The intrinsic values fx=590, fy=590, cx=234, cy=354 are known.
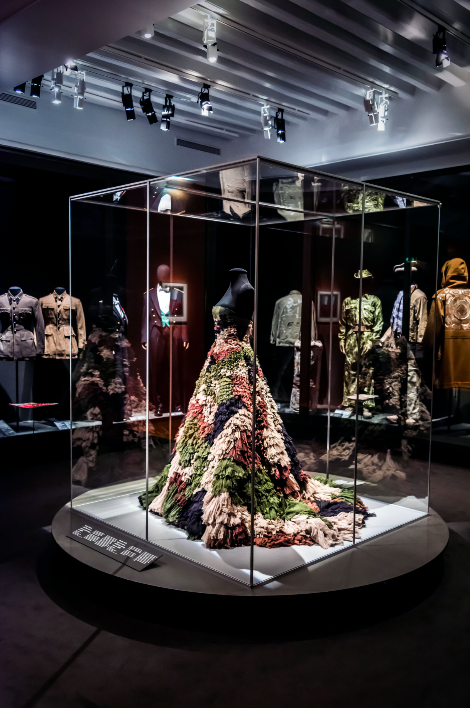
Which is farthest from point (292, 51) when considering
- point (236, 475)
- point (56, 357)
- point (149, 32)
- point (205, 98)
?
point (56, 357)

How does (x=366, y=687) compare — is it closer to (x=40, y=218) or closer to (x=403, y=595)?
(x=403, y=595)

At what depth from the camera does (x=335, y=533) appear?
3.33 metres

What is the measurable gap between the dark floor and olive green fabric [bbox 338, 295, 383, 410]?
1.12 metres

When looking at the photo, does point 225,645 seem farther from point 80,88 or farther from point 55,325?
point 80,88

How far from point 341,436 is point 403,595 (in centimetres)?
123

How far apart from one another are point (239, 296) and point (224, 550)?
143cm

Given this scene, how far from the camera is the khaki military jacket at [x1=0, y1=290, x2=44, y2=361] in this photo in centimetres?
573

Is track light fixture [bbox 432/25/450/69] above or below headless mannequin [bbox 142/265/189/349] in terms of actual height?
above

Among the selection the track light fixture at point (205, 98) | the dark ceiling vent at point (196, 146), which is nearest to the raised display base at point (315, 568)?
the track light fixture at point (205, 98)

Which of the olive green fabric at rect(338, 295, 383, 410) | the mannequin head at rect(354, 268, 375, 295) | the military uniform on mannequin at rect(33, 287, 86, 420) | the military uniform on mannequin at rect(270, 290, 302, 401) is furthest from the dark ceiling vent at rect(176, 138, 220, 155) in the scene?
the mannequin head at rect(354, 268, 375, 295)

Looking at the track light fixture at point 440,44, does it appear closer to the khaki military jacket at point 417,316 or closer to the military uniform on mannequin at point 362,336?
the khaki military jacket at point 417,316

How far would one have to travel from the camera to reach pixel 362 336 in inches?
139

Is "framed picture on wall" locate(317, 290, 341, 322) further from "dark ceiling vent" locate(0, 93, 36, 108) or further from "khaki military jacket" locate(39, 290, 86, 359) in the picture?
"dark ceiling vent" locate(0, 93, 36, 108)

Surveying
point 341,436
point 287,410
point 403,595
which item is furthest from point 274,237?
point 403,595
